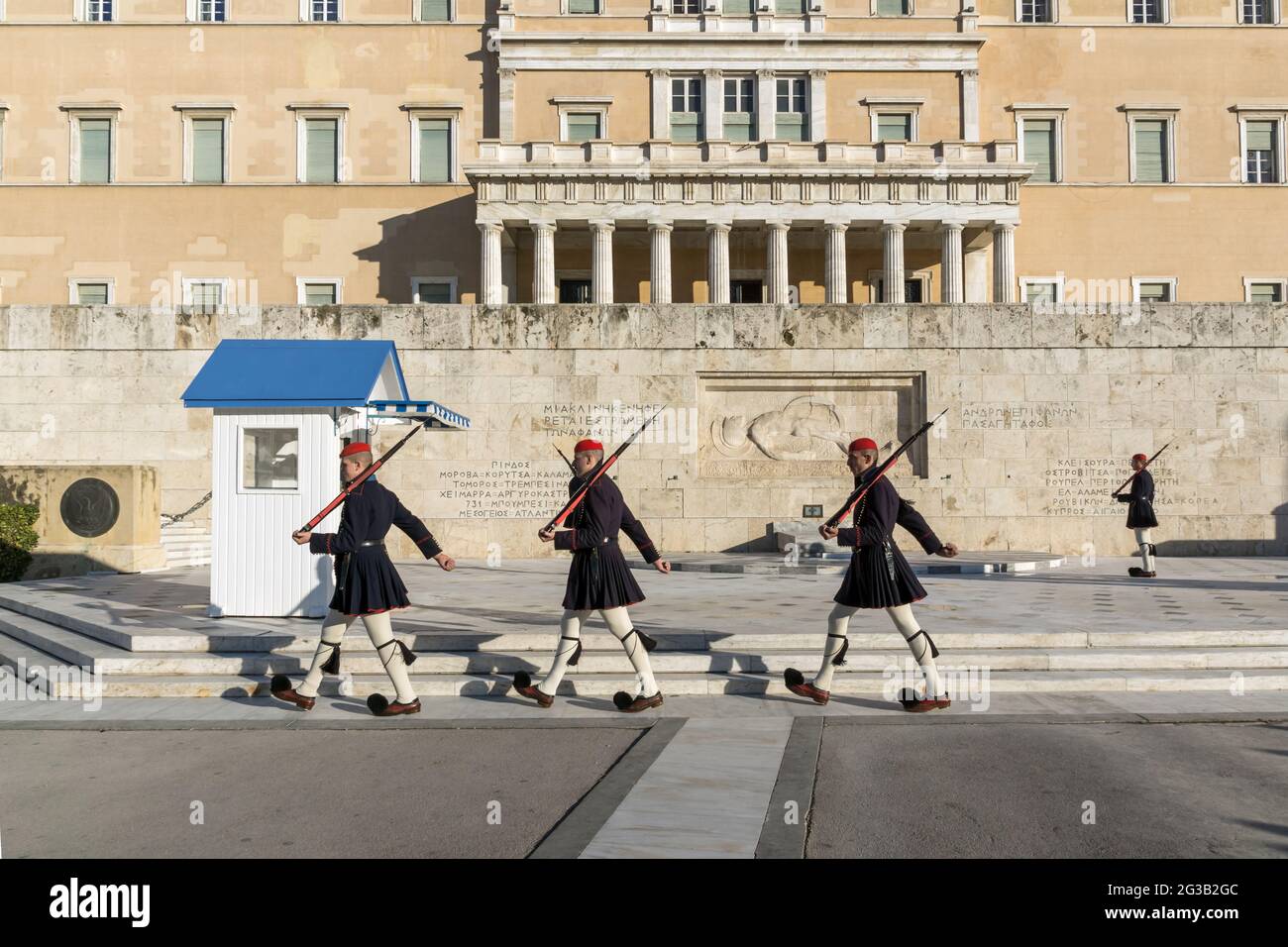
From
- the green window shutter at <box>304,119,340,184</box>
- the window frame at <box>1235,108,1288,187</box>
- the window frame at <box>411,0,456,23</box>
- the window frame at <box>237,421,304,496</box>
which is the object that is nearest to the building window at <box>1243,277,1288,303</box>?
the window frame at <box>1235,108,1288,187</box>

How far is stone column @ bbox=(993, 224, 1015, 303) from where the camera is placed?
1473 inches

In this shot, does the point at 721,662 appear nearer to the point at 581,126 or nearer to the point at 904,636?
the point at 904,636

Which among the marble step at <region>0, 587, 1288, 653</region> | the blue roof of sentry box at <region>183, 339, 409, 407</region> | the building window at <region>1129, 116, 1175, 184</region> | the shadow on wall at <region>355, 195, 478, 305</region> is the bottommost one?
the marble step at <region>0, 587, 1288, 653</region>

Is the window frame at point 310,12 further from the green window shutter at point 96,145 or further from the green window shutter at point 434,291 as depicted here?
the green window shutter at point 434,291

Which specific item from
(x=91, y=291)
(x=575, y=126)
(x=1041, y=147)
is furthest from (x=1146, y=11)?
(x=91, y=291)

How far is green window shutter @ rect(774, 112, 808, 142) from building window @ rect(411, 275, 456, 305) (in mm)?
14000

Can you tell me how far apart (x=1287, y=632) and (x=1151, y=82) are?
38.0 m

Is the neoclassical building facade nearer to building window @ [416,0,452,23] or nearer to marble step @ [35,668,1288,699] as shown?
building window @ [416,0,452,23]

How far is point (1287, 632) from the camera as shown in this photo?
9828 mm

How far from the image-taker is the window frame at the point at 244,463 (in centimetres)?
1120

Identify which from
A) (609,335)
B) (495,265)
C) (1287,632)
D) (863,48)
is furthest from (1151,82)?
(1287,632)
